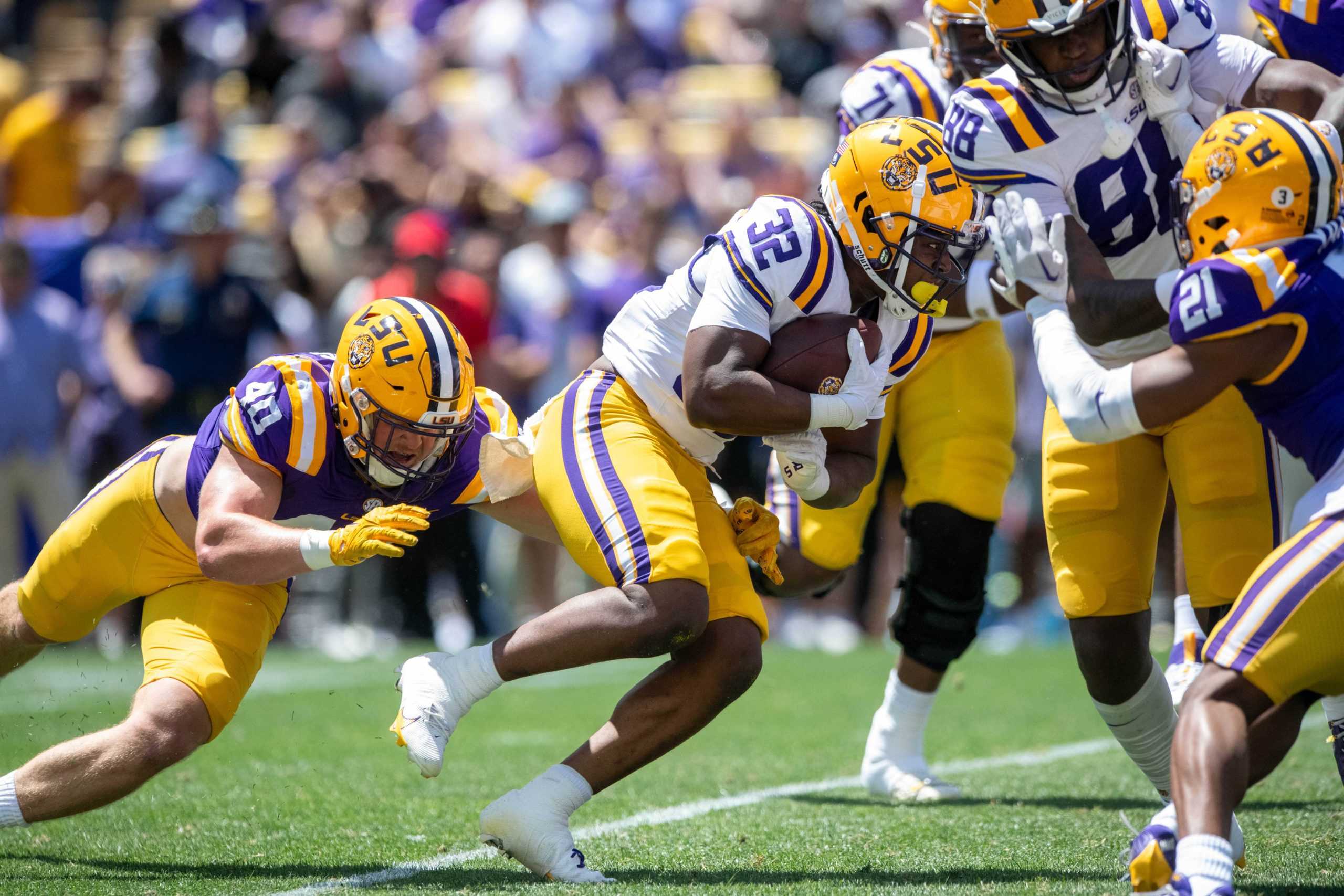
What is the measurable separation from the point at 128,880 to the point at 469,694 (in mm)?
977

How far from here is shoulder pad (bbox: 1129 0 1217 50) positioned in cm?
409

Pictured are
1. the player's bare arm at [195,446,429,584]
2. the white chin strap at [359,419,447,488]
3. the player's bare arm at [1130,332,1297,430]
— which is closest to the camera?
the player's bare arm at [1130,332,1297,430]

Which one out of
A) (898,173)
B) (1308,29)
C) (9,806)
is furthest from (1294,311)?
(9,806)

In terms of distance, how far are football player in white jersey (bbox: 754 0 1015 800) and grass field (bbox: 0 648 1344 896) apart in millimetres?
368

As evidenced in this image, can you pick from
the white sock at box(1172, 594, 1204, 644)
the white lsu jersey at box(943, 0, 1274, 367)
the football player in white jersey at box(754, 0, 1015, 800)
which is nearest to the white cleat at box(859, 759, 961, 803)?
the football player in white jersey at box(754, 0, 1015, 800)

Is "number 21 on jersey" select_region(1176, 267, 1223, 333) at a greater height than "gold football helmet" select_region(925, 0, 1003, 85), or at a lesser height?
lesser

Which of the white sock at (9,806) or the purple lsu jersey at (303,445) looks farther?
the purple lsu jersey at (303,445)

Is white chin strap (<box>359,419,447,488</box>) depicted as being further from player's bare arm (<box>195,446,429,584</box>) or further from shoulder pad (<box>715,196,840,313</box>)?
shoulder pad (<box>715,196,840,313</box>)

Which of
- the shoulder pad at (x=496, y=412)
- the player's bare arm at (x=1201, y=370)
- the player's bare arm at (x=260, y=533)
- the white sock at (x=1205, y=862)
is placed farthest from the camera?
the shoulder pad at (x=496, y=412)

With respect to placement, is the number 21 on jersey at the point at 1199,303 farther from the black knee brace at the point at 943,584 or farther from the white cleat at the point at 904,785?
the white cleat at the point at 904,785

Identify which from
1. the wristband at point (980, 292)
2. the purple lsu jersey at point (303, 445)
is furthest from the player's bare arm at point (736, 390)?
the wristband at point (980, 292)

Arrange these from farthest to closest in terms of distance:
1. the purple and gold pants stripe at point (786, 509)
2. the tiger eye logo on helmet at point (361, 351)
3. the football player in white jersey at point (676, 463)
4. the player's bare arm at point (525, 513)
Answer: the purple and gold pants stripe at point (786, 509) < the player's bare arm at point (525, 513) < the tiger eye logo on helmet at point (361, 351) < the football player in white jersey at point (676, 463)

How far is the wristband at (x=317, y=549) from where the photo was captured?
3.88m

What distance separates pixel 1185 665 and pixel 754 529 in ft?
4.88
